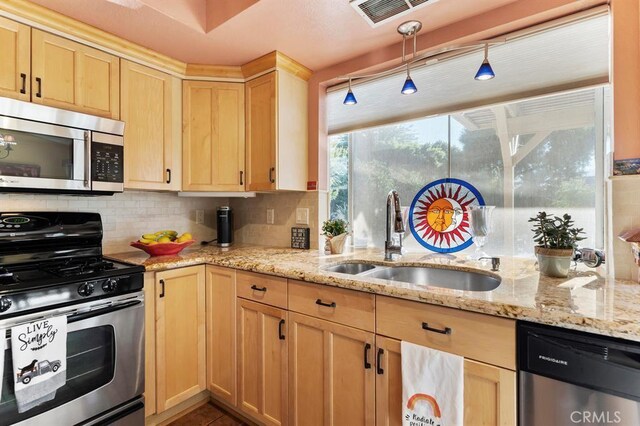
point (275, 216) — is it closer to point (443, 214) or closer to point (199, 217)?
point (199, 217)

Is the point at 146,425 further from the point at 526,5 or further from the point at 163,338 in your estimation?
the point at 526,5

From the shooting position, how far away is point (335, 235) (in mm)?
2137

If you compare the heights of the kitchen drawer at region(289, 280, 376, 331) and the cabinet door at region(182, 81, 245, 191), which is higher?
the cabinet door at region(182, 81, 245, 191)

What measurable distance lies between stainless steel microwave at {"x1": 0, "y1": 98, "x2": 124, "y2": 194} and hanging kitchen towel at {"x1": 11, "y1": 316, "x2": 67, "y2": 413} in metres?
0.74

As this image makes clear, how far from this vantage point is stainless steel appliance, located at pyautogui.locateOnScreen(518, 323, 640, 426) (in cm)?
87

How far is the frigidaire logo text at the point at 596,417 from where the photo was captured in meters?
0.89

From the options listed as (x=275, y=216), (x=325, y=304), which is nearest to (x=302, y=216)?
(x=275, y=216)

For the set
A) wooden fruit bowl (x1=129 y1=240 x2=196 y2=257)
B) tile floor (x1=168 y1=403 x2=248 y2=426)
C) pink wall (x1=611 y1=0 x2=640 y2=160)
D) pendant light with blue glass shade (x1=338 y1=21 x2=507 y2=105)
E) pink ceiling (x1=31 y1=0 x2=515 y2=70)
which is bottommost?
tile floor (x1=168 y1=403 x2=248 y2=426)

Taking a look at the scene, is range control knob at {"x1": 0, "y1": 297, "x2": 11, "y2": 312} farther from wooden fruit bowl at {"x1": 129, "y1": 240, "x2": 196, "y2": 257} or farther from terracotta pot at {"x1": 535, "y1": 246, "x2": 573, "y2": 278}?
terracotta pot at {"x1": 535, "y1": 246, "x2": 573, "y2": 278}

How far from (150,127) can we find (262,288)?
1.31 meters

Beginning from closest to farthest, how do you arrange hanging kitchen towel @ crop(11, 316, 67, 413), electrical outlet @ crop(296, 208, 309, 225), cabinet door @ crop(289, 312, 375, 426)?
hanging kitchen towel @ crop(11, 316, 67, 413), cabinet door @ crop(289, 312, 375, 426), electrical outlet @ crop(296, 208, 309, 225)

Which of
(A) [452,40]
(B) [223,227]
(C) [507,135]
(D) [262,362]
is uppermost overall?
(A) [452,40]

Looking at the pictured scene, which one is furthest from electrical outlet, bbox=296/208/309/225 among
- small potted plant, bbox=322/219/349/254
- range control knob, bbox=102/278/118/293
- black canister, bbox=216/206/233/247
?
range control knob, bbox=102/278/118/293

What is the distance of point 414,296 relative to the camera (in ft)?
3.93
